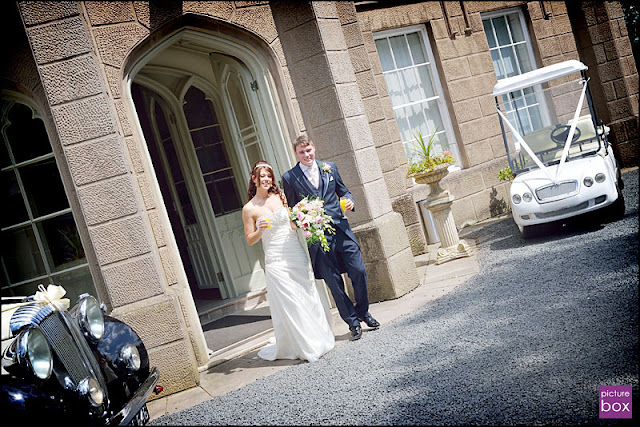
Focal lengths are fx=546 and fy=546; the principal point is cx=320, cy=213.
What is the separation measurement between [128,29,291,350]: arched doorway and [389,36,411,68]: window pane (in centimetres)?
346

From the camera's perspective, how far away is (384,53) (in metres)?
10.0

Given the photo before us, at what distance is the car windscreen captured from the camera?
308 inches

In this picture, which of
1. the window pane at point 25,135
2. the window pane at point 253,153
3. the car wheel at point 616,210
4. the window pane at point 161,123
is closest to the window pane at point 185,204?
the window pane at point 161,123

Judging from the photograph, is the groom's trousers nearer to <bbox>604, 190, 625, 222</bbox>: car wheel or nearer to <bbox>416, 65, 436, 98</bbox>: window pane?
<bbox>604, 190, 625, 222</bbox>: car wheel

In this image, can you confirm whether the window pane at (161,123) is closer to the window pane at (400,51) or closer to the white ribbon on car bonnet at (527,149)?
the window pane at (400,51)

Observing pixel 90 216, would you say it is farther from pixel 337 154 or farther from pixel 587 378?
pixel 587 378

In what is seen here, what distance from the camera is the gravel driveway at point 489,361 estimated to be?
329 centimetres

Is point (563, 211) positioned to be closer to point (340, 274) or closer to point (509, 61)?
point (340, 274)

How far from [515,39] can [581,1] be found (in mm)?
1967

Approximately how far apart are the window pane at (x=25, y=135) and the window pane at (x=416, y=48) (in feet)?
22.3

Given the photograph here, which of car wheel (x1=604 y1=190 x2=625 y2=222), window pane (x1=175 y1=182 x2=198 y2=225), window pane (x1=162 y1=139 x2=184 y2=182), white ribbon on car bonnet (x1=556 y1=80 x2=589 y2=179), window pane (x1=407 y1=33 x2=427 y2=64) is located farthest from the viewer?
window pane (x1=407 y1=33 x2=427 y2=64)

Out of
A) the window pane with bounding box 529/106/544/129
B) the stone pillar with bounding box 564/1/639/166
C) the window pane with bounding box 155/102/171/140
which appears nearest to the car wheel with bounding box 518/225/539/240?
the window pane with bounding box 529/106/544/129

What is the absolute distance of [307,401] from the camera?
4125mm

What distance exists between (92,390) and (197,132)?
6140 millimetres
